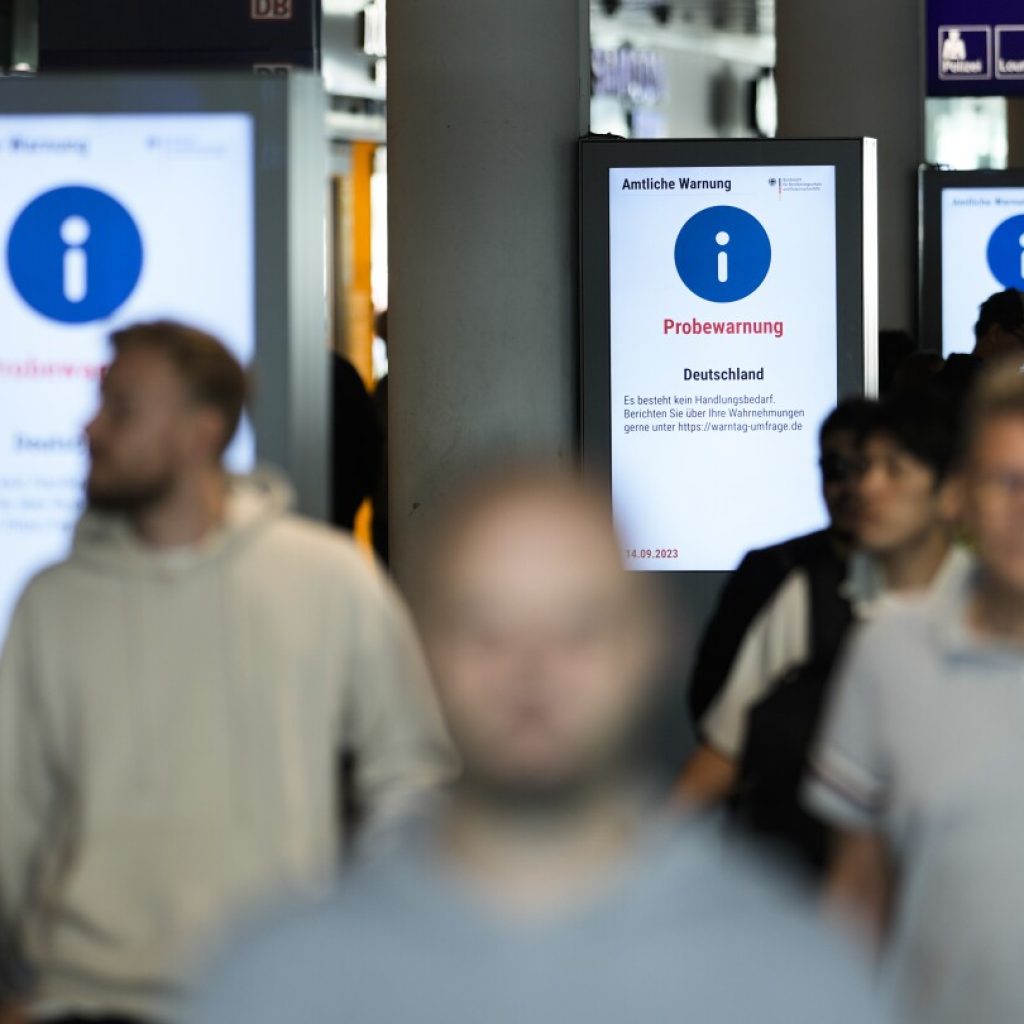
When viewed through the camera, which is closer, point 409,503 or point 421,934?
point 421,934

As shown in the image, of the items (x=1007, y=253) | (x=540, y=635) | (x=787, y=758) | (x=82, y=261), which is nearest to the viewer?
(x=540, y=635)

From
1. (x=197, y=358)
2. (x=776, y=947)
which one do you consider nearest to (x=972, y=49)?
(x=197, y=358)

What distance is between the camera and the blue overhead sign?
15.8 m

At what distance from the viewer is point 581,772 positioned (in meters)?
1.92

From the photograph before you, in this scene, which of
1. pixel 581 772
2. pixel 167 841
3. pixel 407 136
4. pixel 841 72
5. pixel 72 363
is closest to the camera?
pixel 581 772

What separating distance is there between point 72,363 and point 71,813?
5.83ft

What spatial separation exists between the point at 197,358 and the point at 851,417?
1.36 metres

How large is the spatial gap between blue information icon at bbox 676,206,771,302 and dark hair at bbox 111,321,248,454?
5192 millimetres

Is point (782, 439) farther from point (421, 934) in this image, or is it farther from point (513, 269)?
point (421, 934)

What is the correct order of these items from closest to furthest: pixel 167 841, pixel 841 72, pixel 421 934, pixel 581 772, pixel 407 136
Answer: pixel 421 934
pixel 581 772
pixel 167 841
pixel 407 136
pixel 841 72

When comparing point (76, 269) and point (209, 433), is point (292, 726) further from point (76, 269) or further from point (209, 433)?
point (76, 269)

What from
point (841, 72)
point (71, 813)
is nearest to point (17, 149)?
point (71, 813)

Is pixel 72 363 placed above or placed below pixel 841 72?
below

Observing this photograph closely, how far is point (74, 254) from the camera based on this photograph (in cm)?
538
